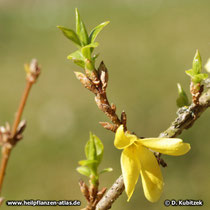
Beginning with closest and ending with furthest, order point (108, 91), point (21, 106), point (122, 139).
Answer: point (21, 106)
point (122, 139)
point (108, 91)

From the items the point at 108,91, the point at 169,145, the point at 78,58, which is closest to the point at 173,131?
the point at 169,145

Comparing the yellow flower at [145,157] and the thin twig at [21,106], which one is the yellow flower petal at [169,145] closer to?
the yellow flower at [145,157]

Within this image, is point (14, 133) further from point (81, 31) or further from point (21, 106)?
point (81, 31)

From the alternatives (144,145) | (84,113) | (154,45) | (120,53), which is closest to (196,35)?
(154,45)

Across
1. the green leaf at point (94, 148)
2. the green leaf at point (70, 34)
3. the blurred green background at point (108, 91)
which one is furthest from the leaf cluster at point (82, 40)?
the blurred green background at point (108, 91)

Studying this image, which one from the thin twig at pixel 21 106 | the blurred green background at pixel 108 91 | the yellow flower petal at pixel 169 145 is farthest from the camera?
the blurred green background at pixel 108 91

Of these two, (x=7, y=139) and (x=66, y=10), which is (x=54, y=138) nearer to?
(x=7, y=139)
